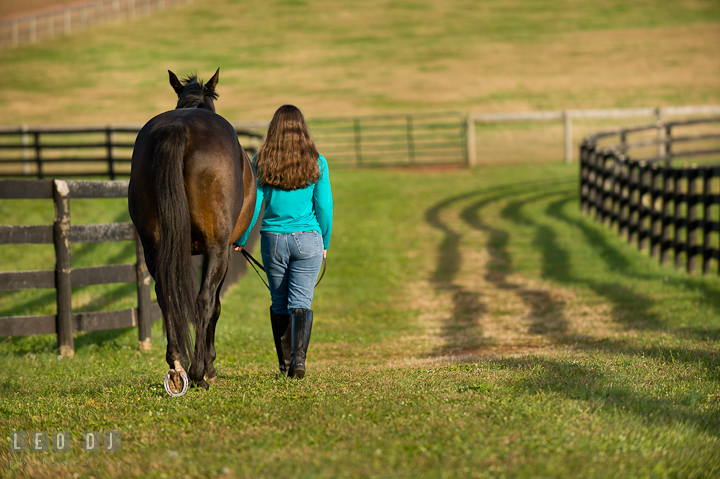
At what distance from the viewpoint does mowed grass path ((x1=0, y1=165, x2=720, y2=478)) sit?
3.02 meters

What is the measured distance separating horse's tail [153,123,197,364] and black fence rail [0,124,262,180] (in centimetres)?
863

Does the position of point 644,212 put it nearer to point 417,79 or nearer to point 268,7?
point 417,79

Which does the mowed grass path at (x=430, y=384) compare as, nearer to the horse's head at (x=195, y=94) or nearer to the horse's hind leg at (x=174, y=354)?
the horse's hind leg at (x=174, y=354)

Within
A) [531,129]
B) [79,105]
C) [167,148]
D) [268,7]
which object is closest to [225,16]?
[268,7]

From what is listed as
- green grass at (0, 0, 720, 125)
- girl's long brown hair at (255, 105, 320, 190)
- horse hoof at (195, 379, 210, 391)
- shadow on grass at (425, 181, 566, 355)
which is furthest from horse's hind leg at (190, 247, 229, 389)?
green grass at (0, 0, 720, 125)

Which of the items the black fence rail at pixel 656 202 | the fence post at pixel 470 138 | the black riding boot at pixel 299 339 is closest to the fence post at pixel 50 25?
the fence post at pixel 470 138

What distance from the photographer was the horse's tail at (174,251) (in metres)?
4.26

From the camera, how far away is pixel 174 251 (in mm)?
4270

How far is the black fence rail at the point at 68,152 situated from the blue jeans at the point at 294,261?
827 cm

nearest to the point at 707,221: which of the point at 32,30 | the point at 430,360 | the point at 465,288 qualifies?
the point at 465,288

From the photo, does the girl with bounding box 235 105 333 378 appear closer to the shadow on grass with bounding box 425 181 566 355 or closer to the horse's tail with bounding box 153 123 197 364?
the horse's tail with bounding box 153 123 197 364

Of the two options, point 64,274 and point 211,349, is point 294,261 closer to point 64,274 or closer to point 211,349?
point 211,349

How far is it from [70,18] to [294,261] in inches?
2238

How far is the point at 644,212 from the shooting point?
37.0 feet
